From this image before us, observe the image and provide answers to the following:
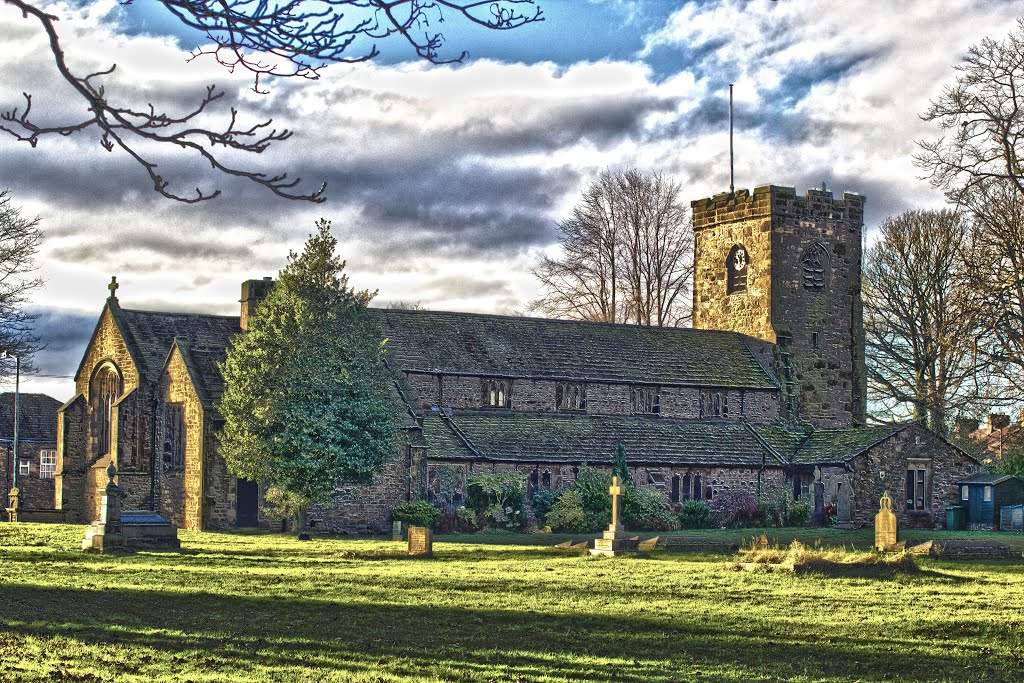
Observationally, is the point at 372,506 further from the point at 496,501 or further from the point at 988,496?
the point at 988,496

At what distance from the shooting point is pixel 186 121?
1004cm

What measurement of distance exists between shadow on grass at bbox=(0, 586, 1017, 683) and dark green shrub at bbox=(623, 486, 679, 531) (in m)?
26.4

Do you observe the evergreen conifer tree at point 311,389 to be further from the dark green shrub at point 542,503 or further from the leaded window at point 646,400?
the leaded window at point 646,400

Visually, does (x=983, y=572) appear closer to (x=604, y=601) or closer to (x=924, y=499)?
(x=604, y=601)

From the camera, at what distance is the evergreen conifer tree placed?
43.1 meters

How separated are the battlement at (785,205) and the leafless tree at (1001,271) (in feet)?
68.9

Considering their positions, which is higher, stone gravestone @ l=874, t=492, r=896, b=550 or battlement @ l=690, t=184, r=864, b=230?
battlement @ l=690, t=184, r=864, b=230

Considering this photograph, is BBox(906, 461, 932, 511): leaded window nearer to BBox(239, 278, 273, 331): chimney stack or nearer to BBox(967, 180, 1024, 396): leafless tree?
BBox(967, 180, 1024, 396): leafless tree

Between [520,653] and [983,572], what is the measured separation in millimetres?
16314

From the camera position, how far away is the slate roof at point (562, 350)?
176ft

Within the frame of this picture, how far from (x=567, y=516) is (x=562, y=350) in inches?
406

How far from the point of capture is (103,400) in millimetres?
52594

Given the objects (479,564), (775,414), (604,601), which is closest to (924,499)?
(775,414)

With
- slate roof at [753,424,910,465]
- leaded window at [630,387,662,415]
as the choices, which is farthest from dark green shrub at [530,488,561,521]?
slate roof at [753,424,910,465]
